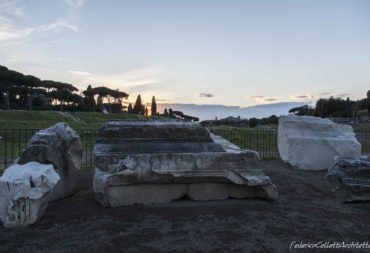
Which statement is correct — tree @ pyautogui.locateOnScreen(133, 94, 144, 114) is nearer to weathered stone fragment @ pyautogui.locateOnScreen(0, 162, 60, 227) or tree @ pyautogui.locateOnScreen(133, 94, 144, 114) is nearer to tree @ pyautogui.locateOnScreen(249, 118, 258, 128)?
tree @ pyautogui.locateOnScreen(249, 118, 258, 128)

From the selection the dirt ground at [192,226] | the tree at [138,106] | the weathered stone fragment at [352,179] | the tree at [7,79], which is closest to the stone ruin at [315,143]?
the weathered stone fragment at [352,179]

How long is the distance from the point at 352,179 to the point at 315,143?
121 inches

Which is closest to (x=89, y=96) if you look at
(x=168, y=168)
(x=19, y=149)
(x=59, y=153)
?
(x=19, y=149)

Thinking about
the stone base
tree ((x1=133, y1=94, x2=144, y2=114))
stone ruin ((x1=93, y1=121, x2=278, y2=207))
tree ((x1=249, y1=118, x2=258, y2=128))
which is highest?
tree ((x1=133, y1=94, x2=144, y2=114))

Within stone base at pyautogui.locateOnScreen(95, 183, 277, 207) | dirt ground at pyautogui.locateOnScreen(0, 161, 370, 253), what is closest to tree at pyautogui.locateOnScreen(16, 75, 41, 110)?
dirt ground at pyautogui.locateOnScreen(0, 161, 370, 253)

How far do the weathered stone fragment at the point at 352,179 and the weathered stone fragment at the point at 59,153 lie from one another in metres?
4.28

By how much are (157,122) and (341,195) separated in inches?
126

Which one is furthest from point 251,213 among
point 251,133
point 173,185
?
point 251,133

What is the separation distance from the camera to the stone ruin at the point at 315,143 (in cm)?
903

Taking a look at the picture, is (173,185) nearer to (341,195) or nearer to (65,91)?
(341,195)

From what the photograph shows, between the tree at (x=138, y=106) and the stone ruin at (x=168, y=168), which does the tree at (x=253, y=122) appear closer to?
the stone ruin at (x=168, y=168)

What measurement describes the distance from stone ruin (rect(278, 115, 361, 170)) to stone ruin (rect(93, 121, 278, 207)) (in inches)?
142

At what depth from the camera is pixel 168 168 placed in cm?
550

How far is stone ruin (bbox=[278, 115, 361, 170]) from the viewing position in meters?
9.03
